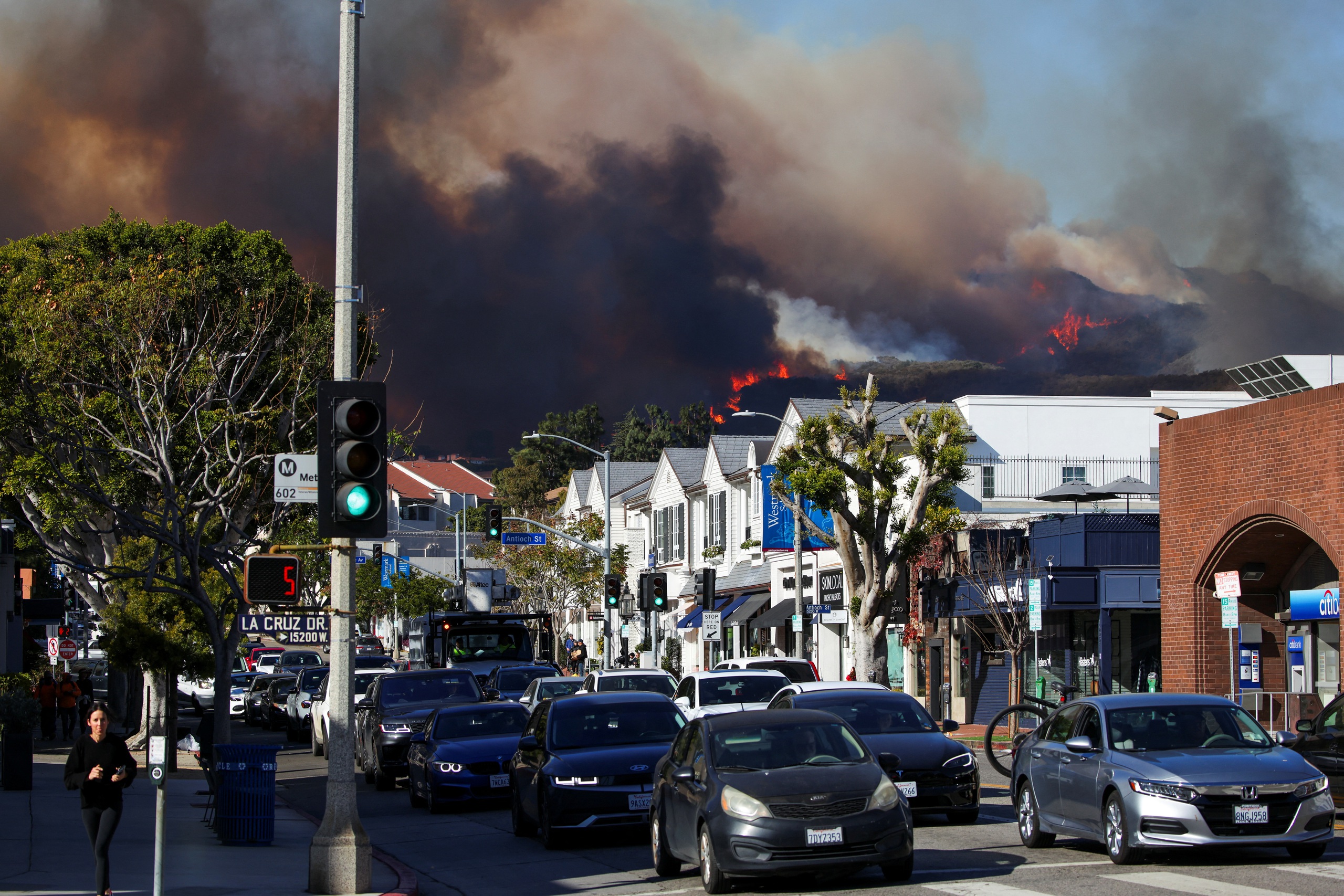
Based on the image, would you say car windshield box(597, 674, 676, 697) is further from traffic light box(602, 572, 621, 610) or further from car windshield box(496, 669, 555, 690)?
traffic light box(602, 572, 621, 610)

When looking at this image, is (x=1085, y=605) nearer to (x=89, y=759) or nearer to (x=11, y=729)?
(x=11, y=729)

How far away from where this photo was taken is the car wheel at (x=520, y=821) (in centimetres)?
1705

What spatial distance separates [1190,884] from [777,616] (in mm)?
36943

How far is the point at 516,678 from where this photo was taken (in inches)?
1271

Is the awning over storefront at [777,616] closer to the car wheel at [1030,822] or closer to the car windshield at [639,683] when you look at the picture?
the car windshield at [639,683]

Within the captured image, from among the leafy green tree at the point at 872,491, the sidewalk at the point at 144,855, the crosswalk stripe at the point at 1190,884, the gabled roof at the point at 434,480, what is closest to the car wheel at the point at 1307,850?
the crosswalk stripe at the point at 1190,884

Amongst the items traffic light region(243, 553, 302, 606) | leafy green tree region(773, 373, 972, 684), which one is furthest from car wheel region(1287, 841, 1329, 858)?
leafy green tree region(773, 373, 972, 684)

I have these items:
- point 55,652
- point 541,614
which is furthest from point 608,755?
point 55,652

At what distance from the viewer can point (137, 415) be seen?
2933cm

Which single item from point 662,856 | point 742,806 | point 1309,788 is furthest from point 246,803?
point 1309,788

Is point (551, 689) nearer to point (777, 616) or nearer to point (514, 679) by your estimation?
point (514, 679)

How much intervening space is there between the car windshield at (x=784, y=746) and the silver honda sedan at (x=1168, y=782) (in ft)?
7.02

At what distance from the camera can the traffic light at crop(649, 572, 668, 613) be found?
117 feet

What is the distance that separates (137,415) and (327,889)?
62.7ft
